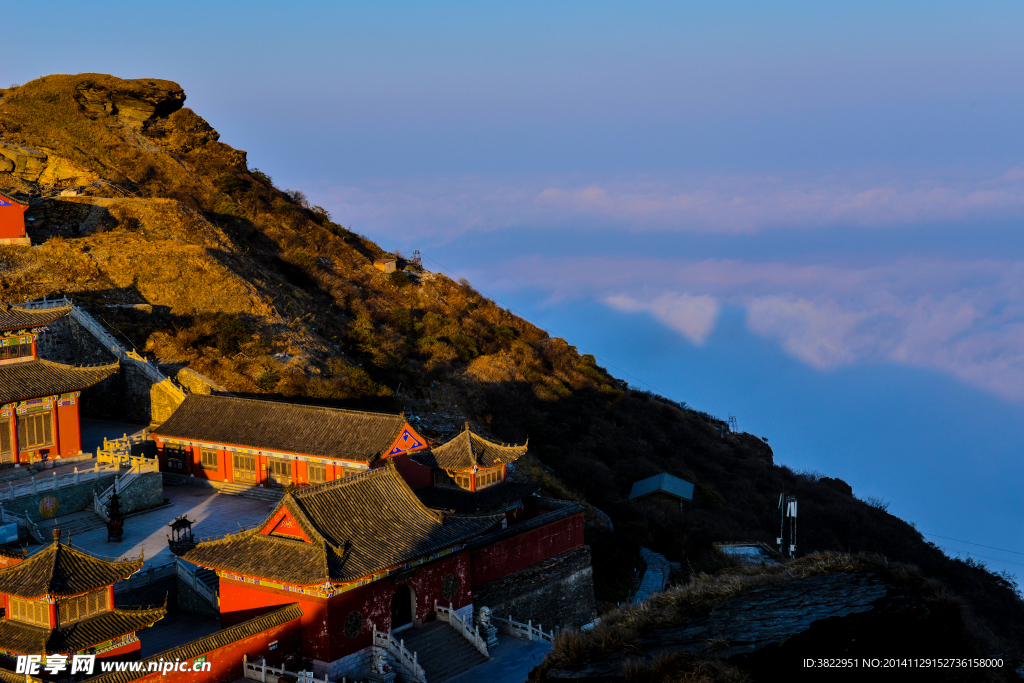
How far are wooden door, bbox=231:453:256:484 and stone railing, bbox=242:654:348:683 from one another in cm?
1494

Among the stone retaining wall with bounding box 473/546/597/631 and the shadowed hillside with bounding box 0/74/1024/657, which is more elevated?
the shadowed hillside with bounding box 0/74/1024/657

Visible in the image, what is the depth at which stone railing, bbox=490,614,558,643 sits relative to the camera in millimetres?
27016

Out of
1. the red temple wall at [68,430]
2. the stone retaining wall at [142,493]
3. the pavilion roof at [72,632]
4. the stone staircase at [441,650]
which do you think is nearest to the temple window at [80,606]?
the pavilion roof at [72,632]

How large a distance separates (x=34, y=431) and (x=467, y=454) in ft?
59.0

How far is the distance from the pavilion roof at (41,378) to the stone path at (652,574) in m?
24.3

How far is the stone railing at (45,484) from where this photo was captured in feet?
100

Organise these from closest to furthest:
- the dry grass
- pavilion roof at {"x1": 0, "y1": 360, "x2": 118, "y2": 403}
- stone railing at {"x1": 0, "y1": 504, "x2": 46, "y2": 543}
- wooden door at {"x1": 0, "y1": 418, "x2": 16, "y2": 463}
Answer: the dry grass < stone railing at {"x1": 0, "y1": 504, "x2": 46, "y2": 543} < wooden door at {"x1": 0, "y1": 418, "x2": 16, "y2": 463} < pavilion roof at {"x1": 0, "y1": 360, "x2": 118, "y2": 403}

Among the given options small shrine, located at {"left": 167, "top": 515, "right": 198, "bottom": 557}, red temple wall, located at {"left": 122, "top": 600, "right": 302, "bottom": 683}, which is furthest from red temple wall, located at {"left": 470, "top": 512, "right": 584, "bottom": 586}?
small shrine, located at {"left": 167, "top": 515, "right": 198, "bottom": 557}

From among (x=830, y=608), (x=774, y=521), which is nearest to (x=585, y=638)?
(x=830, y=608)

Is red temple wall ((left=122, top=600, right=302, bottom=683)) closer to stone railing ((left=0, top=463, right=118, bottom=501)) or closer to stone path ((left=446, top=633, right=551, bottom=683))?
stone path ((left=446, top=633, right=551, bottom=683))

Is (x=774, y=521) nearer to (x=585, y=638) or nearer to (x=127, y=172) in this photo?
(x=585, y=638)

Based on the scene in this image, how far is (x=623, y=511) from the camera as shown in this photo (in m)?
45.1

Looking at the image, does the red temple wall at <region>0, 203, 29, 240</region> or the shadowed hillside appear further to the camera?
the red temple wall at <region>0, 203, 29, 240</region>

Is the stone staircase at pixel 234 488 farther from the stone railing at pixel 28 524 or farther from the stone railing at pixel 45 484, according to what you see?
the stone railing at pixel 28 524
